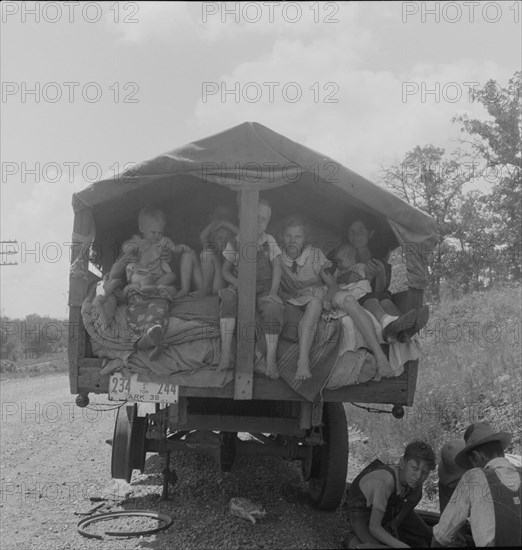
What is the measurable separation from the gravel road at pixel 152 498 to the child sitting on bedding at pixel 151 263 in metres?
2.06

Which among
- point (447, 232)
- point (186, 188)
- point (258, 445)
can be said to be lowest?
point (258, 445)

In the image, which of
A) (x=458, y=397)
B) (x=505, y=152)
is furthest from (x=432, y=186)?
(x=458, y=397)

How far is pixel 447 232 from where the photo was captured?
29.7m

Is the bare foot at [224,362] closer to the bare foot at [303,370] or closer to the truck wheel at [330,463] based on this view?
the bare foot at [303,370]

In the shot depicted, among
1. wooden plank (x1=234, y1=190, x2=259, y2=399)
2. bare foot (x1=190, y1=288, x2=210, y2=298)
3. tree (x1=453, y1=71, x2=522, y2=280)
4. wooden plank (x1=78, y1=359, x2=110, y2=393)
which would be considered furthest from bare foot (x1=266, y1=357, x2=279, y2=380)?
tree (x1=453, y1=71, x2=522, y2=280)

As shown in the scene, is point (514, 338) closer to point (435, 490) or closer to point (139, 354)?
point (435, 490)

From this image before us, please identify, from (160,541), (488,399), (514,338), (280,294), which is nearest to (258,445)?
(160,541)

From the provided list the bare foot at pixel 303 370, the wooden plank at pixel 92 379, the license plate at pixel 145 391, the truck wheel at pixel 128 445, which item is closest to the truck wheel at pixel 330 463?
the bare foot at pixel 303 370

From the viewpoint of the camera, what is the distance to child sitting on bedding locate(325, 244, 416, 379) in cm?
501

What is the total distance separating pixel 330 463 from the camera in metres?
6.18

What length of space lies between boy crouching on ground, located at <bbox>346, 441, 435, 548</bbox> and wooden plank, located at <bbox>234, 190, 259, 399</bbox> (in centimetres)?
113

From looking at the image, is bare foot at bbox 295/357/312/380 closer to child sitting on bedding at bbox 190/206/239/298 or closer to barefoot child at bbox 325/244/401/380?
barefoot child at bbox 325/244/401/380

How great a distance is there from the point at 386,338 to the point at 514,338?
6603 millimetres

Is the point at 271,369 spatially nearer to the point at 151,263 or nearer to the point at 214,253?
the point at 214,253
